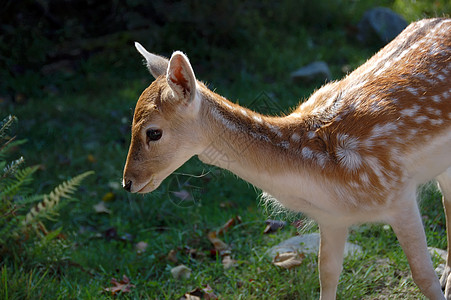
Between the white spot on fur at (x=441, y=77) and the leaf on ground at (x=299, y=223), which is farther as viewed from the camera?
the leaf on ground at (x=299, y=223)

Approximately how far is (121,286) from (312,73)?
13.8 feet

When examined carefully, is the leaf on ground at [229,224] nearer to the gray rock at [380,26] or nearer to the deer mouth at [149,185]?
the deer mouth at [149,185]

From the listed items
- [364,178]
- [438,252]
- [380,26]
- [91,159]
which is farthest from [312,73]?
[364,178]

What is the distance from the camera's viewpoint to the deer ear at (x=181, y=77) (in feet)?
10.2

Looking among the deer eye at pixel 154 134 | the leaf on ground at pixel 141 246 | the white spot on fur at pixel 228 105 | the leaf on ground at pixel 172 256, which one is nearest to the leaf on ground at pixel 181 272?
the leaf on ground at pixel 172 256

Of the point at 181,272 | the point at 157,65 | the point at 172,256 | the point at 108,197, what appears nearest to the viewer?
the point at 157,65

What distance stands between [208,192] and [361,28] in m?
4.35

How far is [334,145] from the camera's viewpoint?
3.31 meters

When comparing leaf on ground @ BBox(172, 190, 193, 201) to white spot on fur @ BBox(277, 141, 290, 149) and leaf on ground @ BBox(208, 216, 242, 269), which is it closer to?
leaf on ground @ BBox(208, 216, 242, 269)

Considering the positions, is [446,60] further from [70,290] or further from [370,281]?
[70,290]

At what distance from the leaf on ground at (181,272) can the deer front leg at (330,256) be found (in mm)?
1058

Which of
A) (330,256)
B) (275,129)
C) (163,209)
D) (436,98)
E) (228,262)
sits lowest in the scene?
(163,209)

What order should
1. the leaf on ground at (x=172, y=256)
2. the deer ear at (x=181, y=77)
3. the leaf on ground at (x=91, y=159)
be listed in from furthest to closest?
the leaf on ground at (x=91, y=159), the leaf on ground at (x=172, y=256), the deer ear at (x=181, y=77)

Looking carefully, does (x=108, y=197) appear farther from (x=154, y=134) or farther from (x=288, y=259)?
(x=154, y=134)
